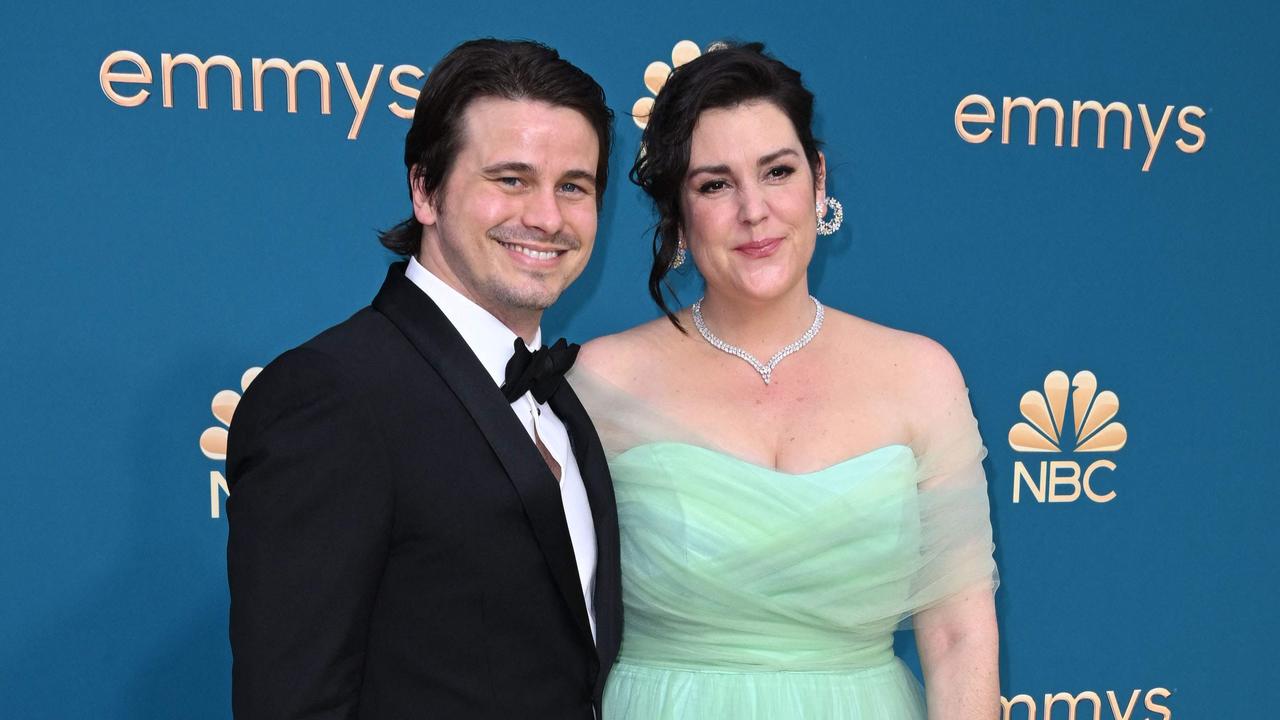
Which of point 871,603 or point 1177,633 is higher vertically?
point 871,603

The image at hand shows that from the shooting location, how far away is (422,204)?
123cm

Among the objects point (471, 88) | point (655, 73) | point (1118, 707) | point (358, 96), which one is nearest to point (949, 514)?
point (471, 88)

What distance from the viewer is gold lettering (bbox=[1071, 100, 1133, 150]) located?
2156 mm

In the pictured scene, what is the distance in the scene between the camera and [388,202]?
1873mm

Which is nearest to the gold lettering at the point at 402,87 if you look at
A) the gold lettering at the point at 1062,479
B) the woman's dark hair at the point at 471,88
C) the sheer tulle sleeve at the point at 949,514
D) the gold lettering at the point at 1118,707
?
the woman's dark hair at the point at 471,88

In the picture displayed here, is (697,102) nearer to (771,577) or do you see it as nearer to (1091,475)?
(771,577)

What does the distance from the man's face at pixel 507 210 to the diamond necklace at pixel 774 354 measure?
0.44 meters

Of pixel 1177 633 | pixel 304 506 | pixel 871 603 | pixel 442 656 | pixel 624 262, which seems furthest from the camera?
pixel 1177 633

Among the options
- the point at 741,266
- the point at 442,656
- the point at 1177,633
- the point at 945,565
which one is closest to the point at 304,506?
the point at 442,656

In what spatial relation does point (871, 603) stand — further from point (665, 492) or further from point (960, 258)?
point (960, 258)

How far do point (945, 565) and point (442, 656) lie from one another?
78 cm

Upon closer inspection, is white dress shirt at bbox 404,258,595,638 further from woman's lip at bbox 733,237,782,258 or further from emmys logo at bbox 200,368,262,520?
emmys logo at bbox 200,368,262,520

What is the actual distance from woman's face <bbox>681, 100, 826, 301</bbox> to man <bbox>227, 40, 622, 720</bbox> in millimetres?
202

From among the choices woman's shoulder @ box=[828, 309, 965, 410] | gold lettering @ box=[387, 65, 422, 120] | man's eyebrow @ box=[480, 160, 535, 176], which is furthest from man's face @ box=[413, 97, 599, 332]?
gold lettering @ box=[387, 65, 422, 120]
